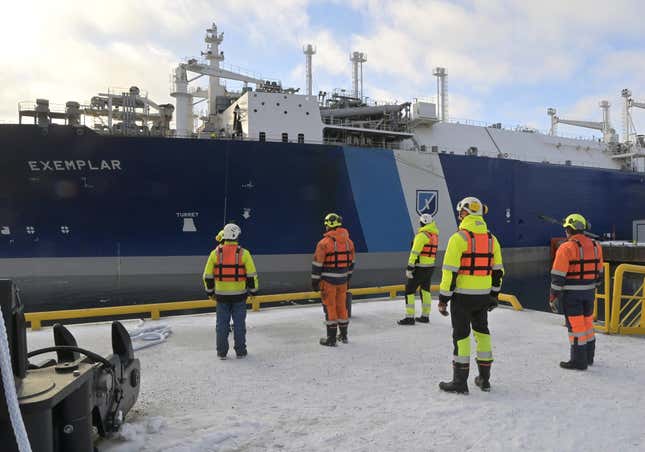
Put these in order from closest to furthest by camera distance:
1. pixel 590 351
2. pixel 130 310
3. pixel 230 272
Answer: pixel 590 351, pixel 230 272, pixel 130 310

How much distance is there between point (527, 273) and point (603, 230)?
6.58m

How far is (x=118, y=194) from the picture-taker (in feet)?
43.3

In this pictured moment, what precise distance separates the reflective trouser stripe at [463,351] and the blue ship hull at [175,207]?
33.1 feet

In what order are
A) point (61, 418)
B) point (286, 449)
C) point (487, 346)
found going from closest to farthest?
point (61, 418) < point (286, 449) < point (487, 346)

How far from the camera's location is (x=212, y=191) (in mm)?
13719

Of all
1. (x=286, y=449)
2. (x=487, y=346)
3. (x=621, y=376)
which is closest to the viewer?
(x=286, y=449)

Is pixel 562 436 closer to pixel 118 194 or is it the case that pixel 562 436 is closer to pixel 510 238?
pixel 118 194

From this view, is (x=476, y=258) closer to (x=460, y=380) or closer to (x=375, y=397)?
(x=460, y=380)

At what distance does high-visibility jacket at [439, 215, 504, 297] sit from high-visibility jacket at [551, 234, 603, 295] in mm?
956

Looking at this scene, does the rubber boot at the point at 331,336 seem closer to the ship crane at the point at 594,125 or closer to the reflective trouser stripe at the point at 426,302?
the reflective trouser stripe at the point at 426,302

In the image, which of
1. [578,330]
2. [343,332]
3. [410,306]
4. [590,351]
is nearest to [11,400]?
[343,332]

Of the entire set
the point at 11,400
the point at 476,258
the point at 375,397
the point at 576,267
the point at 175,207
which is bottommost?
the point at 375,397

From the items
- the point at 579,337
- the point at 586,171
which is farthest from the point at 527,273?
the point at 579,337

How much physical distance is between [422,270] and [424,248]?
0.30 meters
